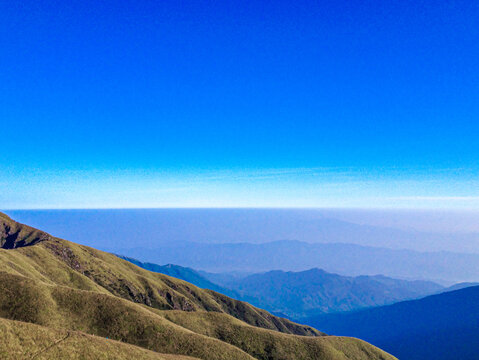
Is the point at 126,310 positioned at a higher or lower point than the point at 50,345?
higher

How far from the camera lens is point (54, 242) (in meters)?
129

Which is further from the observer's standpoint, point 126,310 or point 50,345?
point 126,310

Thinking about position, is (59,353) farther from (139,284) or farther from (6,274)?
(139,284)

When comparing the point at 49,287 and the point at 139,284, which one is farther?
the point at 139,284

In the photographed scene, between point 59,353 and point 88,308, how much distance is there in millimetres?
32743

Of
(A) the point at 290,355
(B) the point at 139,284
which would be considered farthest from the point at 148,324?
(B) the point at 139,284

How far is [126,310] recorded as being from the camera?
66.9 metres

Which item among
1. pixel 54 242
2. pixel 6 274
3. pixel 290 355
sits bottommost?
pixel 290 355

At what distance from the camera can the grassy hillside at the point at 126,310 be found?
59.6 meters

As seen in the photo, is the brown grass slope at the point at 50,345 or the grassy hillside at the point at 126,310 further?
the grassy hillside at the point at 126,310

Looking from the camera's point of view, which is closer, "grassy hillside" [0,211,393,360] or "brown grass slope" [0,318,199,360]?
"brown grass slope" [0,318,199,360]

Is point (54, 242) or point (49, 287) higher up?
point (54, 242)

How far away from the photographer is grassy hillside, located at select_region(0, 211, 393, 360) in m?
59.6

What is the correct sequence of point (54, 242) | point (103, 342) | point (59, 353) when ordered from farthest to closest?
1. point (54, 242)
2. point (103, 342)
3. point (59, 353)
